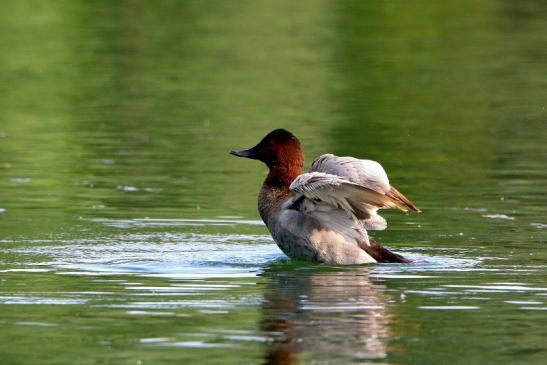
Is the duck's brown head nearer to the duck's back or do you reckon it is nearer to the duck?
the duck

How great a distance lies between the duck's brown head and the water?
28.8 inches

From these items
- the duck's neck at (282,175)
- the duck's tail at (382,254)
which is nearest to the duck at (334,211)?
the duck's tail at (382,254)

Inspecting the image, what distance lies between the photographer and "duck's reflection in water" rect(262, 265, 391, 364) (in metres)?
8.41

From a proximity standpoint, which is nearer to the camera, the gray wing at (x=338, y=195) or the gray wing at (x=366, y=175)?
the gray wing at (x=338, y=195)

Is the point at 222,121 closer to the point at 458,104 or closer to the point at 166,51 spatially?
the point at 458,104

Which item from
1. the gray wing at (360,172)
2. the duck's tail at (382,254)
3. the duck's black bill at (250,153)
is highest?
the duck's black bill at (250,153)

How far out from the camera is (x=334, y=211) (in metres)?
11.9

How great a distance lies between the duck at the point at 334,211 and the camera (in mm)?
11320

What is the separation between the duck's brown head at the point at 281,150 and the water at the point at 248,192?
73 cm

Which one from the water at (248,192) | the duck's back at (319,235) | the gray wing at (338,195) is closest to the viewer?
the water at (248,192)

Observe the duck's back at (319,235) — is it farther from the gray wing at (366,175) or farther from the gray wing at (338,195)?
the gray wing at (366,175)

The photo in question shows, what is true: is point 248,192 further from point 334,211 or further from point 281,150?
point 334,211

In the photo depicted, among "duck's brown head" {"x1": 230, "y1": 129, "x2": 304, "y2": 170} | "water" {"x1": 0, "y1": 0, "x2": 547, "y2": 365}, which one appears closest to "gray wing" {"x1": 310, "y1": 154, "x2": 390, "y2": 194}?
"water" {"x1": 0, "y1": 0, "x2": 547, "y2": 365}

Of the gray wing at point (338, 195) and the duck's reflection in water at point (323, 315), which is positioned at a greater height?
the gray wing at point (338, 195)
